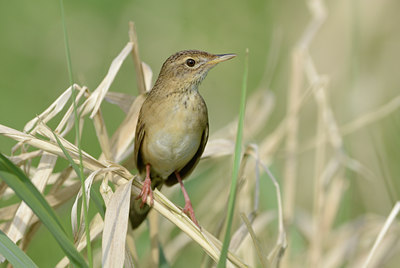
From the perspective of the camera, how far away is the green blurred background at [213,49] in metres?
4.94

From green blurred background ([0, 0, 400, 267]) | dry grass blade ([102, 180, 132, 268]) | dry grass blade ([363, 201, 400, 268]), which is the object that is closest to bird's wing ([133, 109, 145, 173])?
dry grass blade ([102, 180, 132, 268])

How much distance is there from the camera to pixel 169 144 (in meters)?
2.81

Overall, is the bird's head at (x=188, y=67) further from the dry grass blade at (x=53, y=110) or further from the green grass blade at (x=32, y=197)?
the green grass blade at (x=32, y=197)

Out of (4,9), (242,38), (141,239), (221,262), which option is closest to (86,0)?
(4,9)

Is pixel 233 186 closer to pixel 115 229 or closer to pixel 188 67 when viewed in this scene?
pixel 115 229

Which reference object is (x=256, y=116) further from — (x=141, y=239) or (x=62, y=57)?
(x=62, y=57)

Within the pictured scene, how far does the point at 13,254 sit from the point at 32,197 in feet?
0.70

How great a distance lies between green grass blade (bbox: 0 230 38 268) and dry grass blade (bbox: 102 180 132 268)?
0.24m

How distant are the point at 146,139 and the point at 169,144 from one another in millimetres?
112

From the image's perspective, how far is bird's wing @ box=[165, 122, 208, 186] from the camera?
2794 millimetres

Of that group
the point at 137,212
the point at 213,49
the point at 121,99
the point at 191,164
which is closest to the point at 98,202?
the point at 137,212

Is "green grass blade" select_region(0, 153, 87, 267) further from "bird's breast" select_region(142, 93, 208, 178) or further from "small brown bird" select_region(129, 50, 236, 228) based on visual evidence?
"bird's breast" select_region(142, 93, 208, 178)

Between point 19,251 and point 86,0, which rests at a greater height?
point 86,0

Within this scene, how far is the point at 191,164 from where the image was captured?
2.93m
